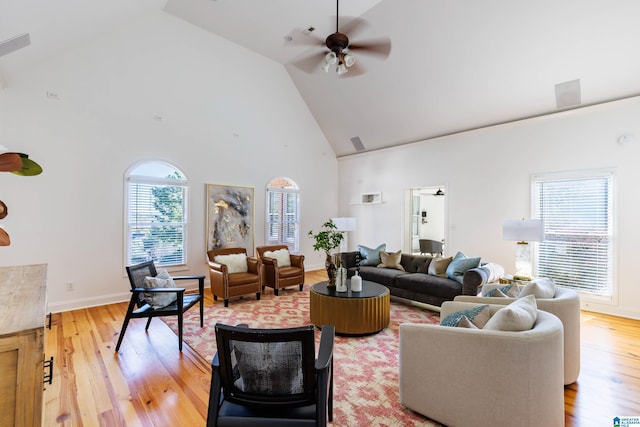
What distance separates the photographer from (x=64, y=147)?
4.55 metres

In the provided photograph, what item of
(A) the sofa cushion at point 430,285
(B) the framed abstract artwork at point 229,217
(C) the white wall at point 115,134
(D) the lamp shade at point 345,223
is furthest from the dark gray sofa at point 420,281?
(C) the white wall at point 115,134

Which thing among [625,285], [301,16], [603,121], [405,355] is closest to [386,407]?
[405,355]

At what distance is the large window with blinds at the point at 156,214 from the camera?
5.17 m

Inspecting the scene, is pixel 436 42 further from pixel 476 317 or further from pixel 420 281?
pixel 476 317

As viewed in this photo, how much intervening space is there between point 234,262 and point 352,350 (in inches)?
110

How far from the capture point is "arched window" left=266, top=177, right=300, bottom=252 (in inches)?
276

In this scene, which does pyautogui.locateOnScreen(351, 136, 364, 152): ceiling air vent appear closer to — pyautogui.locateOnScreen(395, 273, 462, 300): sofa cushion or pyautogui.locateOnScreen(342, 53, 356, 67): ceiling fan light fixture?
pyautogui.locateOnScreen(395, 273, 462, 300): sofa cushion

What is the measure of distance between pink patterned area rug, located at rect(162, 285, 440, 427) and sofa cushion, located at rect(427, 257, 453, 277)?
1.93 ft

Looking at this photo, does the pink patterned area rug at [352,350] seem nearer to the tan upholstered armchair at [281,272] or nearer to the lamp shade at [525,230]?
the tan upholstered armchair at [281,272]

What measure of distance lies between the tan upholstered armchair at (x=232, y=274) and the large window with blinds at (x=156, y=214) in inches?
34.3

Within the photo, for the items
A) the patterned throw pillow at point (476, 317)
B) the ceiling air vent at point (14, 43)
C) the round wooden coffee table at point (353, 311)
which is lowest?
the round wooden coffee table at point (353, 311)

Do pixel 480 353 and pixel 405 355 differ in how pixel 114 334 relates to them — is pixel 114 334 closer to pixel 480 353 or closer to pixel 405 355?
pixel 405 355

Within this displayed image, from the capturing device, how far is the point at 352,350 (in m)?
3.23

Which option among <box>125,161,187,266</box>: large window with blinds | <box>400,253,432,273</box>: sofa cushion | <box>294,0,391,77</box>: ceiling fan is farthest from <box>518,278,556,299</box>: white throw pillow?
<box>125,161,187,266</box>: large window with blinds
